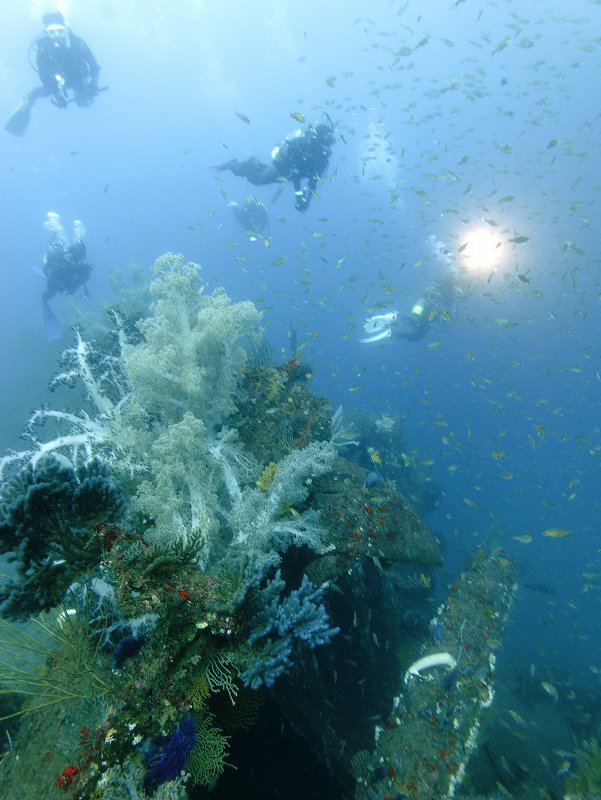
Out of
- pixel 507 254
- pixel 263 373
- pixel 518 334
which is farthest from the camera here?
pixel 518 334

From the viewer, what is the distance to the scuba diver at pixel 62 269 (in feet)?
47.4

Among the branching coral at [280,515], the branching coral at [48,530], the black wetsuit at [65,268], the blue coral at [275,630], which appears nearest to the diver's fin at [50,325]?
the black wetsuit at [65,268]

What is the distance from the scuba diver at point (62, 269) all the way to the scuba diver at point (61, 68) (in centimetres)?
561

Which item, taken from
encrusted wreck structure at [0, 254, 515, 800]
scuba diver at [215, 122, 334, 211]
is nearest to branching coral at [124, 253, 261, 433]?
encrusted wreck structure at [0, 254, 515, 800]

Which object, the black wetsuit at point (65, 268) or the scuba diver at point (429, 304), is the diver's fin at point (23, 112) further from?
the scuba diver at point (429, 304)

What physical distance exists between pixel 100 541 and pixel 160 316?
403 cm

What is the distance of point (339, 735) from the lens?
4883mm

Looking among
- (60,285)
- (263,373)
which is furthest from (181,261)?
(60,285)

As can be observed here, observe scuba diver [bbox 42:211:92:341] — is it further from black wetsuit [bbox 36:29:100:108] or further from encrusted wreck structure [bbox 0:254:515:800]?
encrusted wreck structure [bbox 0:254:515:800]

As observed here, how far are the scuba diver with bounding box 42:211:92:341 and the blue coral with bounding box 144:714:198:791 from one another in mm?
14592

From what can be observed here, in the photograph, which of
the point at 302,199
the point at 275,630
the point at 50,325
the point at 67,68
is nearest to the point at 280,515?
the point at 275,630

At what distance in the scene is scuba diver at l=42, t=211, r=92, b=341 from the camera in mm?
14438

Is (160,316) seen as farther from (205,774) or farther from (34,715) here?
(205,774)

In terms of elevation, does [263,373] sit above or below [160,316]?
below
